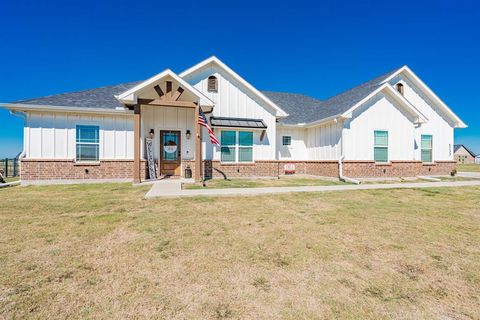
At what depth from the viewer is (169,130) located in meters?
13.2

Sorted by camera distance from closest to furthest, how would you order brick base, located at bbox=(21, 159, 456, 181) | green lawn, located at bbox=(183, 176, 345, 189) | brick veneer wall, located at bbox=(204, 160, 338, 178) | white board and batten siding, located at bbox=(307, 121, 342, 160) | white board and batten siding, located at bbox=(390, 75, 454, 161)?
green lawn, located at bbox=(183, 176, 345, 189) → brick base, located at bbox=(21, 159, 456, 181) → brick veneer wall, located at bbox=(204, 160, 338, 178) → white board and batten siding, located at bbox=(307, 121, 342, 160) → white board and batten siding, located at bbox=(390, 75, 454, 161)

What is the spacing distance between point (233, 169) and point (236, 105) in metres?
3.90

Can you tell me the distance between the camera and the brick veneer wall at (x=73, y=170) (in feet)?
37.4

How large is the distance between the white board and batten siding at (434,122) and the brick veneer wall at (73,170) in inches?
713

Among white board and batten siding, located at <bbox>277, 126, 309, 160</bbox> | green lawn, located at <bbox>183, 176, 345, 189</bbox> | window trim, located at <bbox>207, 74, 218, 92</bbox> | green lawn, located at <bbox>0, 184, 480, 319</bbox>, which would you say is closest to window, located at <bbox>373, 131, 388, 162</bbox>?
green lawn, located at <bbox>183, 176, 345, 189</bbox>

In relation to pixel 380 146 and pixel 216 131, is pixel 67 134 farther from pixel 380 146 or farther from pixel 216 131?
pixel 380 146

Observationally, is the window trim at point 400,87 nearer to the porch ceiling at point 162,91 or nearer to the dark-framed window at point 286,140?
the dark-framed window at point 286,140

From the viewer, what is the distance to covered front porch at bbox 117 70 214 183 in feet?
37.5

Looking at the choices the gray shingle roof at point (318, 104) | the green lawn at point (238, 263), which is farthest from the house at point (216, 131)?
the green lawn at point (238, 263)

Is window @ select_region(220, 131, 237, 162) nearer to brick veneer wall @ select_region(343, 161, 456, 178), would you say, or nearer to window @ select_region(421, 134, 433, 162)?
brick veneer wall @ select_region(343, 161, 456, 178)

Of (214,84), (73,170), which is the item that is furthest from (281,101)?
(73,170)

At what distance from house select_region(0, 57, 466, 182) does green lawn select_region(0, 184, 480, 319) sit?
6.17m

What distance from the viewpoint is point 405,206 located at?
708 cm

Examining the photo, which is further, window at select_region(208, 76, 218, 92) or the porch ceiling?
window at select_region(208, 76, 218, 92)
